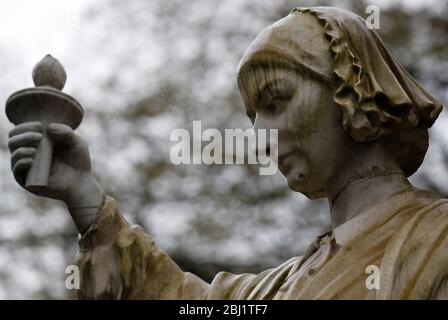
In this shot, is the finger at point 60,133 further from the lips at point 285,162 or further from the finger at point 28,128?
the lips at point 285,162

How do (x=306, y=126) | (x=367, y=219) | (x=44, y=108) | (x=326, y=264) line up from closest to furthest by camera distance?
(x=326, y=264), (x=367, y=219), (x=306, y=126), (x=44, y=108)

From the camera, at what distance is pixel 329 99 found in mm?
5648

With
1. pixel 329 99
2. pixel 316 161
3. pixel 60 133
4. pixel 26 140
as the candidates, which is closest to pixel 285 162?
pixel 316 161

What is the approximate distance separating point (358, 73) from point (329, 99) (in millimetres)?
143

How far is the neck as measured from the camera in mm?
5621

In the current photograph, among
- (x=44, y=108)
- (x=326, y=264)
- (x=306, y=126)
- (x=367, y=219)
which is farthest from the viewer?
(x=44, y=108)

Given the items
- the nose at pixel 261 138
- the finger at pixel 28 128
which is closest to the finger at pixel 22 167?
the finger at pixel 28 128

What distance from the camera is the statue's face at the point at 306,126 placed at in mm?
5641

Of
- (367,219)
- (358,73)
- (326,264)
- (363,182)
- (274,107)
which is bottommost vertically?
(326,264)

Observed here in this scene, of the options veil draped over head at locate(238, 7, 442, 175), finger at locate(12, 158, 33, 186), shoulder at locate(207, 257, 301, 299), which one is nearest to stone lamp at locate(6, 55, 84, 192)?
finger at locate(12, 158, 33, 186)

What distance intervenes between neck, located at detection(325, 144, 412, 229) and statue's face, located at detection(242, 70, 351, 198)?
5cm

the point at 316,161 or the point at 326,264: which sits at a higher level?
the point at 316,161

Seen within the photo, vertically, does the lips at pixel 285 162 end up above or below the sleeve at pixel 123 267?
above

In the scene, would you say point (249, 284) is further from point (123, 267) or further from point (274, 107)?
point (274, 107)
